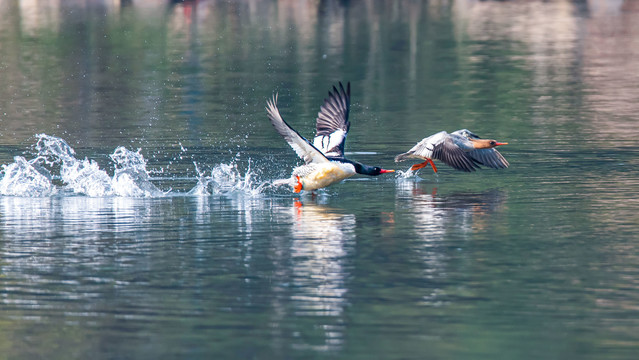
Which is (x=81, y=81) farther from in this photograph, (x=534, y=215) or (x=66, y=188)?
(x=534, y=215)

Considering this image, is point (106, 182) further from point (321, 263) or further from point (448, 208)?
point (321, 263)

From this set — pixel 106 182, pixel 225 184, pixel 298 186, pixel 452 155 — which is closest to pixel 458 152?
pixel 452 155

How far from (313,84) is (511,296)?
2137 centimetres

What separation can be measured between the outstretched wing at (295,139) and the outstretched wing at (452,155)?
2.46 m

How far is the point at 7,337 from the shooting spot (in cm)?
987

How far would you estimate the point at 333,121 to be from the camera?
1817cm

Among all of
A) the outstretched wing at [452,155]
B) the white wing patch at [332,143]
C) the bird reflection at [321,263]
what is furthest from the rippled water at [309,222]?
the white wing patch at [332,143]

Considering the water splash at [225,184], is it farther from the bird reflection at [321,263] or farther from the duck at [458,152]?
the duck at [458,152]

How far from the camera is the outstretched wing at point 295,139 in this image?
15656 mm

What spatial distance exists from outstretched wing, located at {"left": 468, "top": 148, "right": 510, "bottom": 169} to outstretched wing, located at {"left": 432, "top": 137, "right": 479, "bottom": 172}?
9.9 inches

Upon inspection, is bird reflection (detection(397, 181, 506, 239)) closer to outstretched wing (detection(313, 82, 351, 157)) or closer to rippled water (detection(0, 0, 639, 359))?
rippled water (detection(0, 0, 639, 359))

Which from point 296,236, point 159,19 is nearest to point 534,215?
point 296,236

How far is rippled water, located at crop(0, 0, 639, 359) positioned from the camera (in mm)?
9930

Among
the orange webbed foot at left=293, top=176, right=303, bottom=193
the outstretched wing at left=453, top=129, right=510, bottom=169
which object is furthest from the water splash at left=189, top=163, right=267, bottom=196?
the outstretched wing at left=453, top=129, right=510, bottom=169
